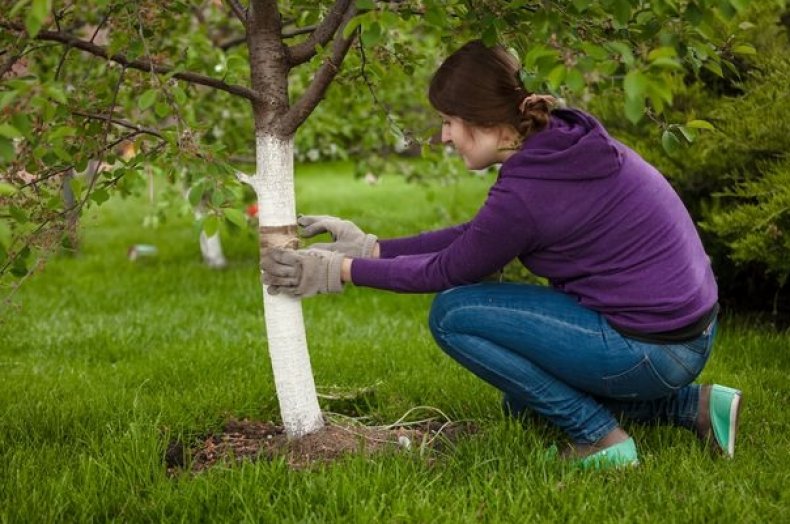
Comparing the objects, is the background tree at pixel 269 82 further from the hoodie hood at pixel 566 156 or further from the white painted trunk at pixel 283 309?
the hoodie hood at pixel 566 156

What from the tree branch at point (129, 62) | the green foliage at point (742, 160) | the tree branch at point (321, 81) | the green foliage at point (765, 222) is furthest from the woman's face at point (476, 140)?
the green foliage at point (765, 222)

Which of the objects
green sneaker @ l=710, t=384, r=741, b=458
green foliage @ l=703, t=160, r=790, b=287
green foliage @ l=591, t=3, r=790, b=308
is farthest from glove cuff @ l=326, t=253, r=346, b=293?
green foliage @ l=703, t=160, r=790, b=287

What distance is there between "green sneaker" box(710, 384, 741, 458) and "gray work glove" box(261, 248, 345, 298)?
1229mm

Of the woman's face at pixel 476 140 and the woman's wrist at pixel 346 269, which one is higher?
the woman's face at pixel 476 140

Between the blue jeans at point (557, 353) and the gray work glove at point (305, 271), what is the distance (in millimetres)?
366

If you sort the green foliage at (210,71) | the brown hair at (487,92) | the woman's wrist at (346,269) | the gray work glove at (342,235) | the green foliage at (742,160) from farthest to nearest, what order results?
the green foliage at (742,160)
the gray work glove at (342,235)
the woman's wrist at (346,269)
the brown hair at (487,92)
the green foliage at (210,71)

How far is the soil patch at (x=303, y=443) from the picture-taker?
111 inches

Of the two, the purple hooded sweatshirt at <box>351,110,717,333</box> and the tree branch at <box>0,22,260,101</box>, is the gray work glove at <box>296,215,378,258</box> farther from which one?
the tree branch at <box>0,22,260,101</box>

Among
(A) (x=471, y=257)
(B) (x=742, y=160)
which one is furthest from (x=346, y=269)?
(B) (x=742, y=160)

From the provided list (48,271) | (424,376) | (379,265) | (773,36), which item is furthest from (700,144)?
(48,271)

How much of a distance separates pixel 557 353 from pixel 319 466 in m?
0.76

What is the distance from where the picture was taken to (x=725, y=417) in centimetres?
285

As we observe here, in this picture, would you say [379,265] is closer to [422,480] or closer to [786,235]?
[422,480]

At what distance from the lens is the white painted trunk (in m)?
2.77
